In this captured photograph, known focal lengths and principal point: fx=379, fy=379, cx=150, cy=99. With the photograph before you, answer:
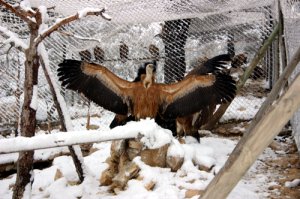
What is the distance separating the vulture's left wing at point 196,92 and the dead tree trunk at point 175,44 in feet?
5.04

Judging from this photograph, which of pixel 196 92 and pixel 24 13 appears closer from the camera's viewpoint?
pixel 24 13

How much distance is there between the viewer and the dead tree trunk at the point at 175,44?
5266mm

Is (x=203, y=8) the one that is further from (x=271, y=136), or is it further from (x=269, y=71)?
(x=271, y=136)

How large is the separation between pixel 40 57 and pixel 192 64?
3513mm

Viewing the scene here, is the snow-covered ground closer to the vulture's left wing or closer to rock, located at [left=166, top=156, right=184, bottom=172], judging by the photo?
rock, located at [left=166, top=156, right=184, bottom=172]

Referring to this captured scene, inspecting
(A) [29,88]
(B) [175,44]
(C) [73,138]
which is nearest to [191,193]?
(C) [73,138]

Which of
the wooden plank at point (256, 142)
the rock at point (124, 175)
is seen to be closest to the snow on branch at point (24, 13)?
the rock at point (124, 175)

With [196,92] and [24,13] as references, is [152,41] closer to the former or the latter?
[196,92]

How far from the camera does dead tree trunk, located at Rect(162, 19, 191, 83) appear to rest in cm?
527

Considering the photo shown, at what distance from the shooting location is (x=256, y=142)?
1.39 meters

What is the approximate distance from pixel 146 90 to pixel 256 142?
249 cm

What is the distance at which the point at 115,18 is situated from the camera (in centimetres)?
447

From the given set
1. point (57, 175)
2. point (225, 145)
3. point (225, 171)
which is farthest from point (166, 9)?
point (225, 171)

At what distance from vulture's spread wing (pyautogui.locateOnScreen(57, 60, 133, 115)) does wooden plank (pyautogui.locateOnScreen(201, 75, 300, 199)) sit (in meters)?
2.50
